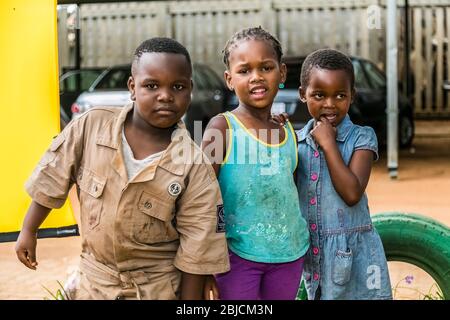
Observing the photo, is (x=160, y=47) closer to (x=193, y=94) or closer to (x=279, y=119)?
(x=279, y=119)

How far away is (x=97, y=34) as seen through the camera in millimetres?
16891

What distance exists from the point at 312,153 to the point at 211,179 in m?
0.48

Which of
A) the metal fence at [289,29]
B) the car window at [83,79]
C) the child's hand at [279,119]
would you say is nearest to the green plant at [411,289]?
the child's hand at [279,119]

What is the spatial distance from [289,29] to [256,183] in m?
13.9

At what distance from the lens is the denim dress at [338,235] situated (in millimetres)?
2842

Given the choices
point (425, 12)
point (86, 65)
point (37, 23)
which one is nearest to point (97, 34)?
point (86, 65)

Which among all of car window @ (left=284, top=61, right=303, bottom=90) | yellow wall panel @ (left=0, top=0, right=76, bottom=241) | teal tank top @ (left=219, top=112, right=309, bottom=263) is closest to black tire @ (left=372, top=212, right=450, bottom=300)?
teal tank top @ (left=219, top=112, right=309, bottom=263)

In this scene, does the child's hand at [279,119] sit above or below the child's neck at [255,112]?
below

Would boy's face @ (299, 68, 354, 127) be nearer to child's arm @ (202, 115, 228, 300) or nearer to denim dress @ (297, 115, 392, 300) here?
denim dress @ (297, 115, 392, 300)

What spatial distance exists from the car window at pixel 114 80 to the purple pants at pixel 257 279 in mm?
8758

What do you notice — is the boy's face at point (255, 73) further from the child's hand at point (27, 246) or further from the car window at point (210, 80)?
the car window at point (210, 80)

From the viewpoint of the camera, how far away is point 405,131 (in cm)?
1290

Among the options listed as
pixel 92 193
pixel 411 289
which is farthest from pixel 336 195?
pixel 411 289

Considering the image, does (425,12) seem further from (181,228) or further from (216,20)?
(181,228)
